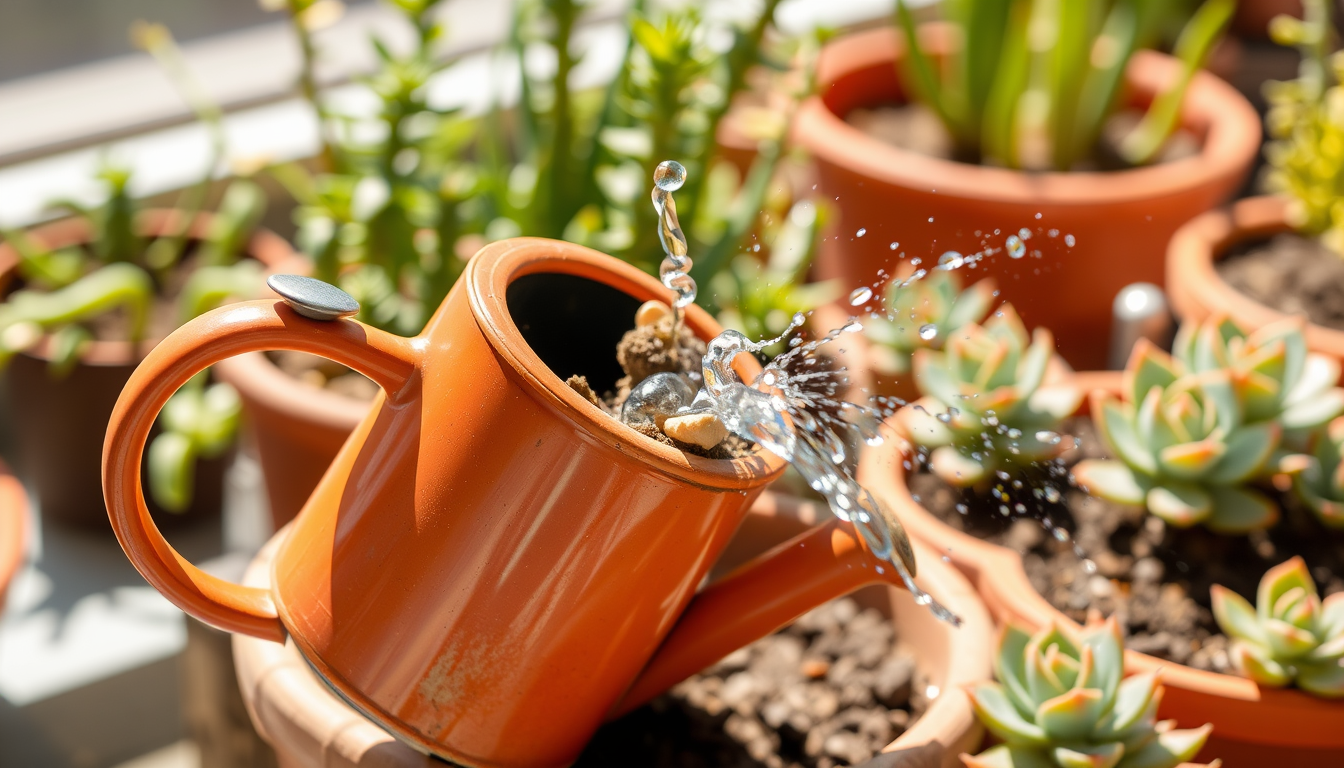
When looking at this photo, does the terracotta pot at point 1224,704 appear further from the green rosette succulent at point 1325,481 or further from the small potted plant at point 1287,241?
the small potted plant at point 1287,241

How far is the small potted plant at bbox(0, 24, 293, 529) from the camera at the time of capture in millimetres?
1027

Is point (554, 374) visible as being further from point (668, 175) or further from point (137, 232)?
point (137, 232)

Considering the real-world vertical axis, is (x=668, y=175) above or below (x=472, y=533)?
above

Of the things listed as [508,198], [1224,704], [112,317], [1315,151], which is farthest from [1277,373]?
[112,317]

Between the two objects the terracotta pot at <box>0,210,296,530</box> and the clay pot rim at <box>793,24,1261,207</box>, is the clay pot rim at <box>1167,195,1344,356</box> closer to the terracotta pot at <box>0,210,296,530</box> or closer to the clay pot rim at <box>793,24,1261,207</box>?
the clay pot rim at <box>793,24,1261,207</box>

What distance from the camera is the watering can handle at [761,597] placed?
60 centimetres

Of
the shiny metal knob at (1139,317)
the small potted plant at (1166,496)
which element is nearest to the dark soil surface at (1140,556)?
the small potted plant at (1166,496)

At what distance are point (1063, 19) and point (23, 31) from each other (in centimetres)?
107

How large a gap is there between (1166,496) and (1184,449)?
4 centimetres

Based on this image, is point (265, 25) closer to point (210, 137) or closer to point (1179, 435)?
point (210, 137)

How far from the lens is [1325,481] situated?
0.81 m

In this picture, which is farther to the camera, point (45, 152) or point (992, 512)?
point (45, 152)

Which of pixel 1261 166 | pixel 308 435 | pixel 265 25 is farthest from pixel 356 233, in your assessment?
pixel 1261 166

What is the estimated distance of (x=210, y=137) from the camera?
1.31m
